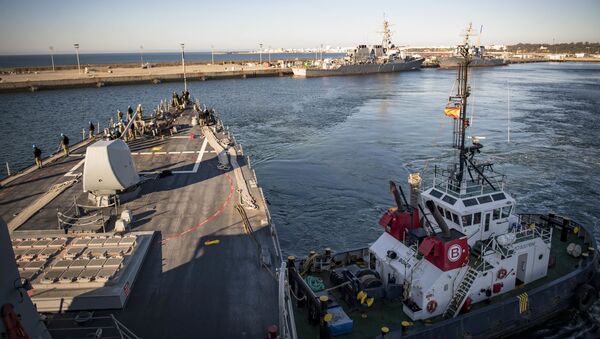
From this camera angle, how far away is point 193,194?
1085 inches

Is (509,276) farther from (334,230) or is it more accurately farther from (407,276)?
(334,230)

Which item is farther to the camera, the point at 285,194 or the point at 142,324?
the point at 285,194

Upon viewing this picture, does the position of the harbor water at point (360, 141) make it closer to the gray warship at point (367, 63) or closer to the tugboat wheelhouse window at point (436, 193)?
the tugboat wheelhouse window at point (436, 193)

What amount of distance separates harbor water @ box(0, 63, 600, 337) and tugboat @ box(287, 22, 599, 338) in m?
3.19

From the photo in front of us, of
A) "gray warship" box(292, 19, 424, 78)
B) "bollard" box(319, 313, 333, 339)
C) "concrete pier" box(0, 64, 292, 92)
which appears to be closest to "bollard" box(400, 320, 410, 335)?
"bollard" box(319, 313, 333, 339)

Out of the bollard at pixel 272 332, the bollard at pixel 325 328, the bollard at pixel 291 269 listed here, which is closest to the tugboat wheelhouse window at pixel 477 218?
the bollard at pixel 325 328

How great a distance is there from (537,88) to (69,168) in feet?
411

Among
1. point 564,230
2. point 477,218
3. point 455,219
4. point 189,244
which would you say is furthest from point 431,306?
point 564,230

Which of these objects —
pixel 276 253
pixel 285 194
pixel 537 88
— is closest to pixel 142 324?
pixel 276 253

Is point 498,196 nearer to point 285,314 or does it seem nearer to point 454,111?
point 454,111

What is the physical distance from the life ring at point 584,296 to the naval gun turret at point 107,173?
26.1 meters

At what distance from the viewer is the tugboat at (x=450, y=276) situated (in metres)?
18.3

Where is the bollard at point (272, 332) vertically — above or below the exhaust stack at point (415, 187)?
below

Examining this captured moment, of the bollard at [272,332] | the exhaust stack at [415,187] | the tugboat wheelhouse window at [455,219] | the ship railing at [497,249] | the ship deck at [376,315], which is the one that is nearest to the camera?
the bollard at [272,332]
